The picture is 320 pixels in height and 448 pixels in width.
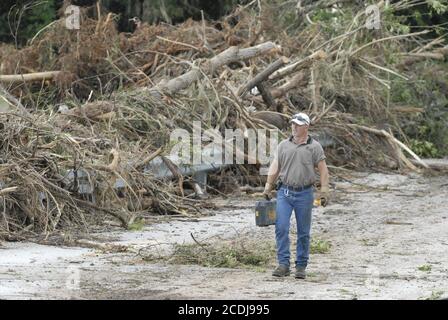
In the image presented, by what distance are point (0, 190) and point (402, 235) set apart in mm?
4556

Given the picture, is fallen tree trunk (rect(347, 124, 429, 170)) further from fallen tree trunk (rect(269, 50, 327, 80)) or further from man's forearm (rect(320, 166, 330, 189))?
man's forearm (rect(320, 166, 330, 189))

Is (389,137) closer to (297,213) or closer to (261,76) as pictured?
(261,76)

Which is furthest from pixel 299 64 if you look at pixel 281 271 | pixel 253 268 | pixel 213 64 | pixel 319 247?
pixel 281 271

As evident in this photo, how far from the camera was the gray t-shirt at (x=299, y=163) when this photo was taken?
10156 millimetres

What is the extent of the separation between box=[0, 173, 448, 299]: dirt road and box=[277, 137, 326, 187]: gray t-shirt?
0.87 m

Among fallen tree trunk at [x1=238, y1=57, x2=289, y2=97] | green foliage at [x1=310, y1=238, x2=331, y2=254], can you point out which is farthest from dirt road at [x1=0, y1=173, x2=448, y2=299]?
fallen tree trunk at [x1=238, y1=57, x2=289, y2=97]

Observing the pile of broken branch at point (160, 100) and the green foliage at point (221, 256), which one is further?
the pile of broken branch at point (160, 100)

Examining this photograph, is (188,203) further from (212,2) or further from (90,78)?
(212,2)

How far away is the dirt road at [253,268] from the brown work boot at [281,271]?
138 millimetres

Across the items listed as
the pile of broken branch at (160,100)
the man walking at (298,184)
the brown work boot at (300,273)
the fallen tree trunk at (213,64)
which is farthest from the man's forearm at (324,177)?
the fallen tree trunk at (213,64)

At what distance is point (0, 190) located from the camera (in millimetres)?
11320

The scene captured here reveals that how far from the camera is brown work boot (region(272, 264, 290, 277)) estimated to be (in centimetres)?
985

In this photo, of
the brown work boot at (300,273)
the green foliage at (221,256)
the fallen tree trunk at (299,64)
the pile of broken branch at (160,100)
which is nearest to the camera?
the brown work boot at (300,273)

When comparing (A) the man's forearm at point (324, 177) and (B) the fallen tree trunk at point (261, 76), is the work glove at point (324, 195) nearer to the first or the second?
(A) the man's forearm at point (324, 177)
